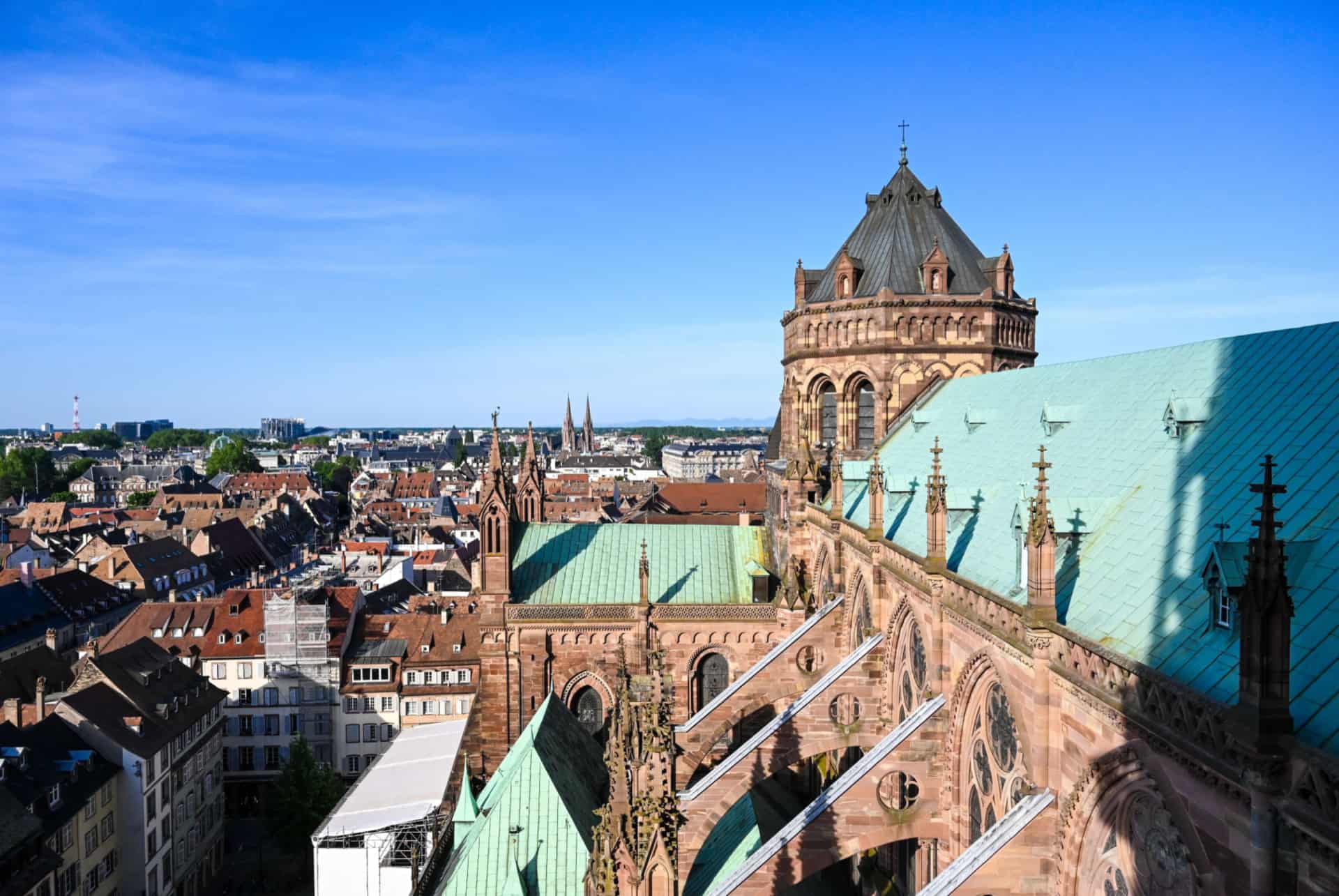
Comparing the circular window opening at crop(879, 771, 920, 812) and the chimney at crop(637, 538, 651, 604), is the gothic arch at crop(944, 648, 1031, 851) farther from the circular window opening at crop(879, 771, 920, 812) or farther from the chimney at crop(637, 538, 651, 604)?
the chimney at crop(637, 538, 651, 604)

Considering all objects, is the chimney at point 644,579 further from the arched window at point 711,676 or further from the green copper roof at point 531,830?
the green copper roof at point 531,830

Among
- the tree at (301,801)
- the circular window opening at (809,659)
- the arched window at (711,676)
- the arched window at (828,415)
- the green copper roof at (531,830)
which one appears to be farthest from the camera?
the tree at (301,801)

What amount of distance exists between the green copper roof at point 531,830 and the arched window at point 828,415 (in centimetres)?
1738

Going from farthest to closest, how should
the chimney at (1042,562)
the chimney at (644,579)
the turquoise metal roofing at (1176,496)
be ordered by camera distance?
the chimney at (644,579), the chimney at (1042,562), the turquoise metal roofing at (1176,496)

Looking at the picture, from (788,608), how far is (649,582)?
22.4ft

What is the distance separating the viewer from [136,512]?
138250 millimetres

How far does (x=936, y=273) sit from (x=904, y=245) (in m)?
2.11

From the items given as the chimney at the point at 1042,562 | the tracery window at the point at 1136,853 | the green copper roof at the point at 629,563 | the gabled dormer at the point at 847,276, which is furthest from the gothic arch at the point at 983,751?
the gabled dormer at the point at 847,276

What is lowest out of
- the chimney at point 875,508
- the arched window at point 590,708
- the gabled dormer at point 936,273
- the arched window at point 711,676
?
the arched window at point 590,708

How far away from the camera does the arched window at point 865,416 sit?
123ft

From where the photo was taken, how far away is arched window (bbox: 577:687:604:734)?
38.1 metres

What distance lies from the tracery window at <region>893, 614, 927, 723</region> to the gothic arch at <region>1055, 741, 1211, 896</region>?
7.49 m

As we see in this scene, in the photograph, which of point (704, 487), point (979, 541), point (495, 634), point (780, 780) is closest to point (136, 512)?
point (704, 487)

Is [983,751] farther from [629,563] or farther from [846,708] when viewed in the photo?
[629,563]
